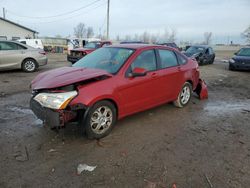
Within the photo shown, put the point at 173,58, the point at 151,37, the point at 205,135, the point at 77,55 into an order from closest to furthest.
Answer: the point at 205,135 → the point at 173,58 → the point at 77,55 → the point at 151,37

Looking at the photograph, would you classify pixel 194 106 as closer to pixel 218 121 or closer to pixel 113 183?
pixel 218 121

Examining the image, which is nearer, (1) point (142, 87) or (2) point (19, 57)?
(1) point (142, 87)

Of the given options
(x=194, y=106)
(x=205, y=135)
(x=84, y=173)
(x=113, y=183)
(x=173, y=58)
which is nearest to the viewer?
(x=113, y=183)

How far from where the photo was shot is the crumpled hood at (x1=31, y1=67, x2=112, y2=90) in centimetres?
400

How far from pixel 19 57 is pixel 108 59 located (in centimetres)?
805

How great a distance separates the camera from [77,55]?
14773 mm

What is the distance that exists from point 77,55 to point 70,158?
38.7 ft

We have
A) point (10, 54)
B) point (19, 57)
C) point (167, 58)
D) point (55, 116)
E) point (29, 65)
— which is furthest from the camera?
point (29, 65)

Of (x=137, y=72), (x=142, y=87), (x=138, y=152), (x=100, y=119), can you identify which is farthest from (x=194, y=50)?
(x=138, y=152)

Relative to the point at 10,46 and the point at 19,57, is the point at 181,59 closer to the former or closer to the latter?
the point at 19,57

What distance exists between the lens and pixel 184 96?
641 cm

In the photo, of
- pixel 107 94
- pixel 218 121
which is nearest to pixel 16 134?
pixel 107 94

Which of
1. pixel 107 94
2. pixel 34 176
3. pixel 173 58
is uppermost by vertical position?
pixel 173 58

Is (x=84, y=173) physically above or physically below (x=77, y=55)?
below
